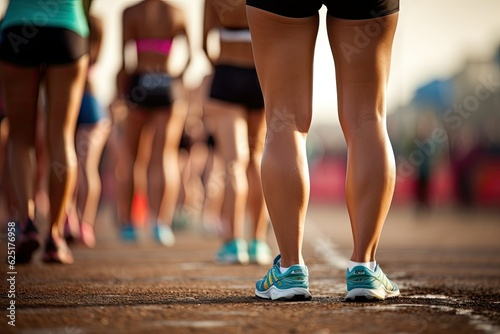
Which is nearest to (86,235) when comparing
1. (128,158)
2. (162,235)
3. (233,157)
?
(162,235)

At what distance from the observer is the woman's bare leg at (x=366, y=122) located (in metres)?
3.32

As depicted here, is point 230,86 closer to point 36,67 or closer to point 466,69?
point 36,67

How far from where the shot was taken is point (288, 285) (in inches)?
129

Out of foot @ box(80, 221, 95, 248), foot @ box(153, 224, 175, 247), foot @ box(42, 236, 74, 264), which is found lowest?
foot @ box(153, 224, 175, 247)

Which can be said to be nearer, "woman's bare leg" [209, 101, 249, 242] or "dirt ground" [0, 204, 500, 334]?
"dirt ground" [0, 204, 500, 334]

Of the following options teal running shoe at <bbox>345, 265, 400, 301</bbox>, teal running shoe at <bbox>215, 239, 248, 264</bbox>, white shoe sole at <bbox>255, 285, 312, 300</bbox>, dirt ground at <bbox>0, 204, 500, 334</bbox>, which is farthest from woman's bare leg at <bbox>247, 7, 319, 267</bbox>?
teal running shoe at <bbox>215, 239, 248, 264</bbox>

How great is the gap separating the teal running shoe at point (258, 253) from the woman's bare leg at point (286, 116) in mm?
2176

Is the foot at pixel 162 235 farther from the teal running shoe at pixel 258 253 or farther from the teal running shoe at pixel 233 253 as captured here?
the teal running shoe at pixel 258 253

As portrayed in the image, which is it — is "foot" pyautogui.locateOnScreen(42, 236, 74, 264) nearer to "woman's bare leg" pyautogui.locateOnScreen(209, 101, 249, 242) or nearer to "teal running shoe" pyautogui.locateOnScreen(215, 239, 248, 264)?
"teal running shoe" pyautogui.locateOnScreen(215, 239, 248, 264)

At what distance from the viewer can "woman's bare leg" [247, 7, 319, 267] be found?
336 centimetres

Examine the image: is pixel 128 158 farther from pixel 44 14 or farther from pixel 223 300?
pixel 223 300

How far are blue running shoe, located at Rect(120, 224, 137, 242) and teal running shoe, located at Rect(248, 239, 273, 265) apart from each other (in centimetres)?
269

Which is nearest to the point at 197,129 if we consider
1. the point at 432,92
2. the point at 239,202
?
the point at 239,202

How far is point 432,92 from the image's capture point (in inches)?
1703
